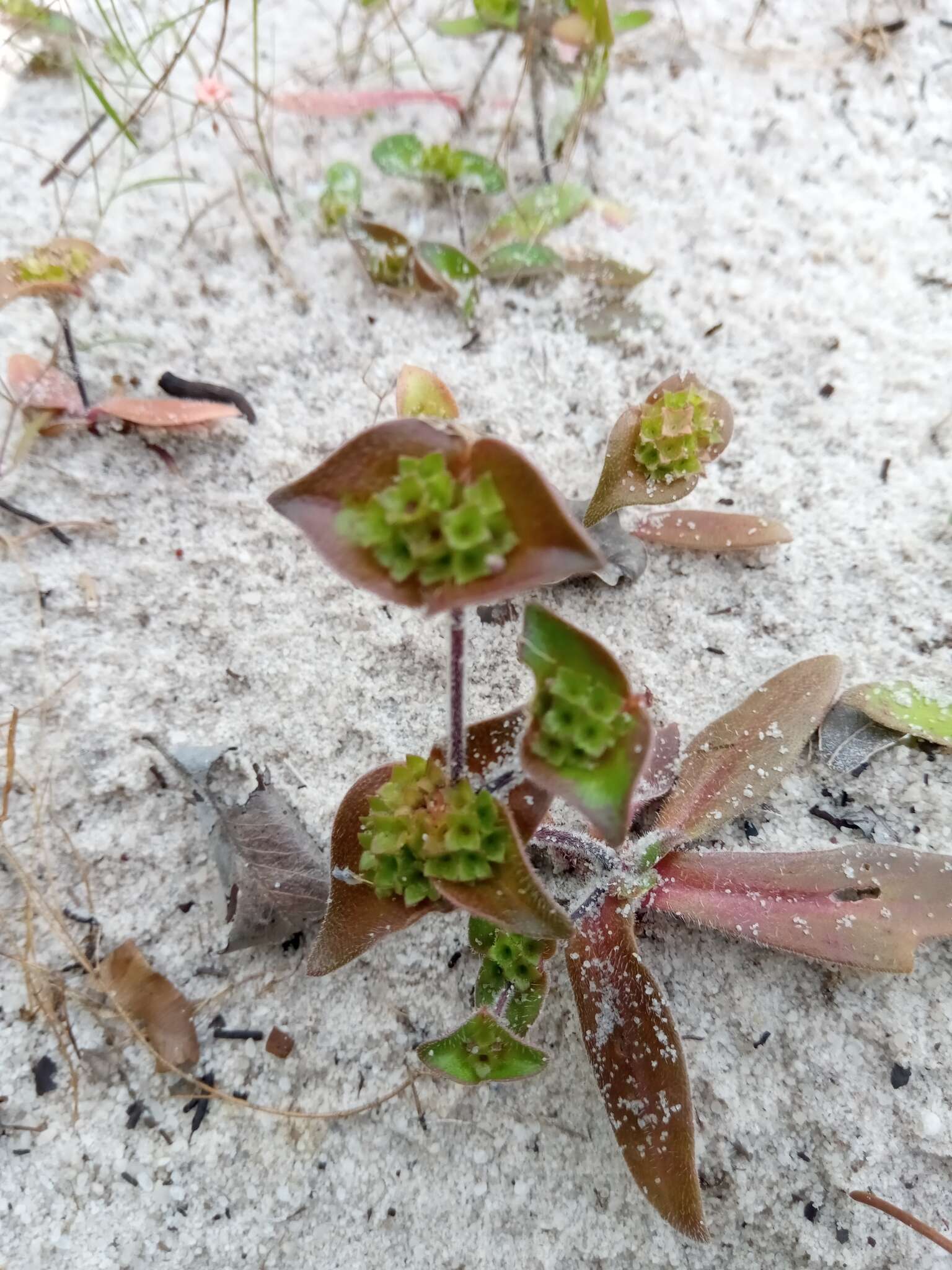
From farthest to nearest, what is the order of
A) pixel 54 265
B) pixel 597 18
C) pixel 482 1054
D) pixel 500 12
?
pixel 500 12
pixel 597 18
pixel 54 265
pixel 482 1054

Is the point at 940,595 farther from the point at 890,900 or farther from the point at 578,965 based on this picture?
the point at 578,965

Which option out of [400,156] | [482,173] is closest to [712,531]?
[482,173]

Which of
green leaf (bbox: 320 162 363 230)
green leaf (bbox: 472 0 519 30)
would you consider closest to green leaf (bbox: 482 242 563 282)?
green leaf (bbox: 320 162 363 230)

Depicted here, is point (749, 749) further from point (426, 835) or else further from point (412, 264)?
point (412, 264)

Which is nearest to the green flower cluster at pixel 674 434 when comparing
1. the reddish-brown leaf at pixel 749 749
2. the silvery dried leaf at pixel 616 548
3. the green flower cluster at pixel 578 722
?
the silvery dried leaf at pixel 616 548


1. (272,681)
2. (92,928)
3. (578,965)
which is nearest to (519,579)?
(578,965)

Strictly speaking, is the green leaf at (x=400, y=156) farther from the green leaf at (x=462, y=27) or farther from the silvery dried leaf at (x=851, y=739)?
the silvery dried leaf at (x=851, y=739)
